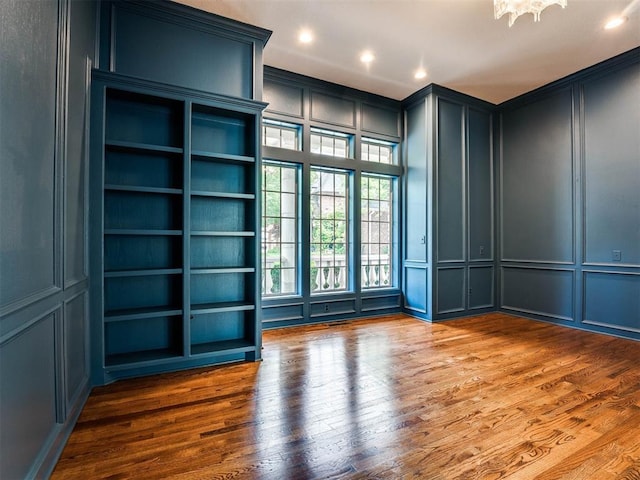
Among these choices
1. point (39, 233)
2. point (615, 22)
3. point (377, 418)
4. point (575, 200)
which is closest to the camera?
point (39, 233)

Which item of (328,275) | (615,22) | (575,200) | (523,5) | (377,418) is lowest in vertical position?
(377,418)

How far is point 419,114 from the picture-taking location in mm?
4832

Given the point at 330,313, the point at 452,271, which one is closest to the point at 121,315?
the point at 330,313

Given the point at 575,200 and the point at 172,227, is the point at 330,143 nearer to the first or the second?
the point at 172,227

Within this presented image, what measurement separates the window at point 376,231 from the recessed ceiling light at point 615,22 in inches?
111

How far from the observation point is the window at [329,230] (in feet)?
15.0

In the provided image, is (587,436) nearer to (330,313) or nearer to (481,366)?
(481,366)

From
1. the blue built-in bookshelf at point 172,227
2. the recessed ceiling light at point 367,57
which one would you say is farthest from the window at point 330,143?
the blue built-in bookshelf at point 172,227

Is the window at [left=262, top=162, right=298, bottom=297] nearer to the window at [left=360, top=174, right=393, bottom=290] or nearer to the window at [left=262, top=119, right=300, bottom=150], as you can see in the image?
the window at [left=262, top=119, right=300, bottom=150]

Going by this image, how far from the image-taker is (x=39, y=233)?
4.94ft

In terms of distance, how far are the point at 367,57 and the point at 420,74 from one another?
33.1 inches

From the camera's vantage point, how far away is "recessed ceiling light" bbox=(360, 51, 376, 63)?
3.83 meters

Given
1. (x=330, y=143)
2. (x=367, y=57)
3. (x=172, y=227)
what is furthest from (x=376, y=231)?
(x=172, y=227)

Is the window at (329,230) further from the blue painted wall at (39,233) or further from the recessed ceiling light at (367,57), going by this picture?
the blue painted wall at (39,233)
